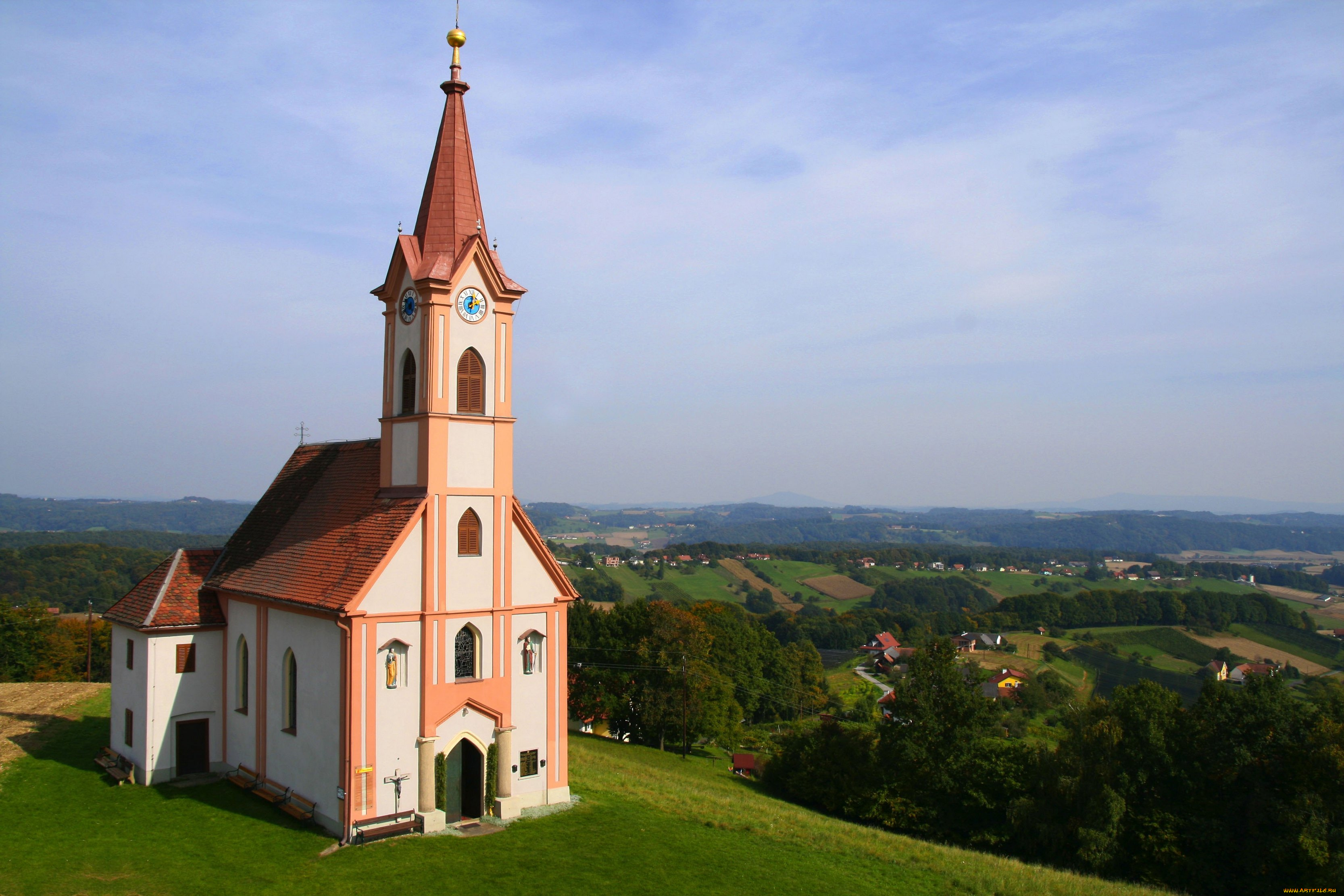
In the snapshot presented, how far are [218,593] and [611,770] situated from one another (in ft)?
60.0

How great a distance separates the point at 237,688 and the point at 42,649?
4882 cm

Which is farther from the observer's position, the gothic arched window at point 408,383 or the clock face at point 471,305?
the gothic arched window at point 408,383

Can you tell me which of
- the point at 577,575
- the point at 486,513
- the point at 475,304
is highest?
the point at 475,304

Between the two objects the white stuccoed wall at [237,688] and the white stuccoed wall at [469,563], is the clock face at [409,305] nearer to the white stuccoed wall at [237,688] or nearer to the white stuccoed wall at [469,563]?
the white stuccoed wall at [469,563]

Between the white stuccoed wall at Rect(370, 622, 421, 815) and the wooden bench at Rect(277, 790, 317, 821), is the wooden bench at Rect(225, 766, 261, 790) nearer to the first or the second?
the wooden bench at Rect(277, 790, 317, 821)

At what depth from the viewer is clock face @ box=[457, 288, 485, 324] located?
25.8 meters

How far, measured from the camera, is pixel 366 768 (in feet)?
75.5

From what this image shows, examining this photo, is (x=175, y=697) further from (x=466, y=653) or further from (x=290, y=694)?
(x=466, y=653)

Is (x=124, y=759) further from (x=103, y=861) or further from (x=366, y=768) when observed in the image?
(x=366, y=768)

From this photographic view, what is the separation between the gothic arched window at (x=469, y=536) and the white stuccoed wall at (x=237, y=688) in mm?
7697

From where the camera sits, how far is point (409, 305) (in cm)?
2623

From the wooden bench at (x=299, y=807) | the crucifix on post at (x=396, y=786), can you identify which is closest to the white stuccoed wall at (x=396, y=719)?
the crucifix on post at (x=396, y=786)

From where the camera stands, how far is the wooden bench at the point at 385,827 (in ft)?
74.6

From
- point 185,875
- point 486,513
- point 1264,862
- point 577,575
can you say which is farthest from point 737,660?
point 577,575
